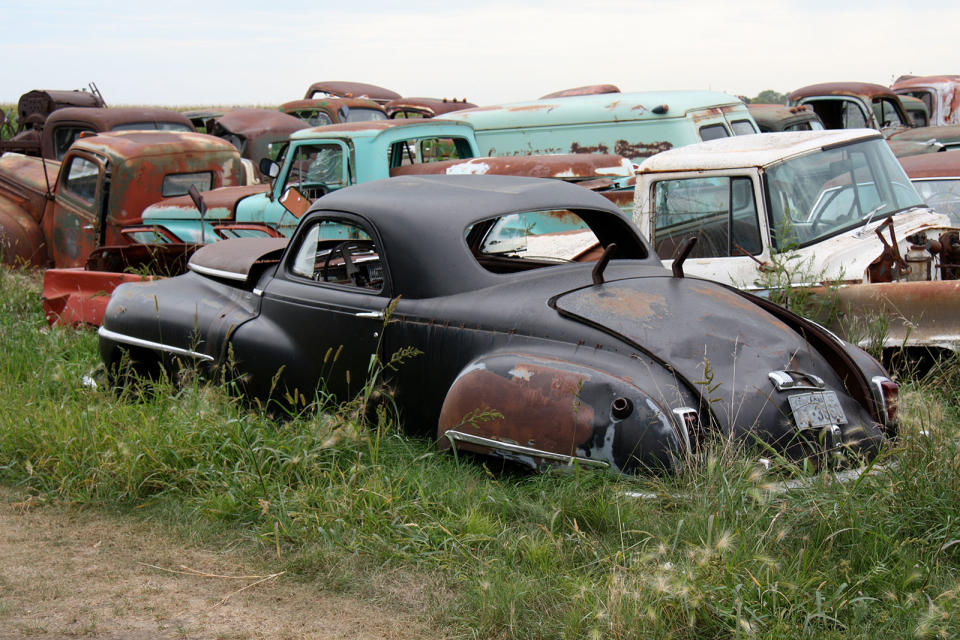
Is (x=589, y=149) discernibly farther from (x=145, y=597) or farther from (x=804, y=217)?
(x=145, y=597)

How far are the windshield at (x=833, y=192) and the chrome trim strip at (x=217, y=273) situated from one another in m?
3.16

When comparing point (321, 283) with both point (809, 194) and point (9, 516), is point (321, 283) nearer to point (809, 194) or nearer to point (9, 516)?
point (9, 516)

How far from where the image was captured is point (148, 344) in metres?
5.24

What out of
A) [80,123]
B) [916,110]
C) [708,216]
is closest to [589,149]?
[708,216]

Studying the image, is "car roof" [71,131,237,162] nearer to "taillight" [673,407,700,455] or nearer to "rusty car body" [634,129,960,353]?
"rusty car body" [634,129,960,353]

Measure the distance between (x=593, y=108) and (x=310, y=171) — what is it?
2.94 metres

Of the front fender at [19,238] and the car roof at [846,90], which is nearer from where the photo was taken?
the front fender at [19,238]

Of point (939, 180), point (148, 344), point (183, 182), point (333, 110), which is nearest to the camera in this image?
point (148, 344)

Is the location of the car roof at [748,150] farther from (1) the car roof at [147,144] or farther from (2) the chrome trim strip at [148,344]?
(1) the car roof at [147,144]

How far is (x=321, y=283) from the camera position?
470 centimetres

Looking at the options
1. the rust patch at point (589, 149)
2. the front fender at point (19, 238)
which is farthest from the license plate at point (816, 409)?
the front fender at point (19, 238)

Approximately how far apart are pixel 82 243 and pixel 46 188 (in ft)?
3.21

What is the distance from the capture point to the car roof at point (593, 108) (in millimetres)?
9250

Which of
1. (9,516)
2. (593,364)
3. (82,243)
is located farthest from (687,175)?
(82,243)
